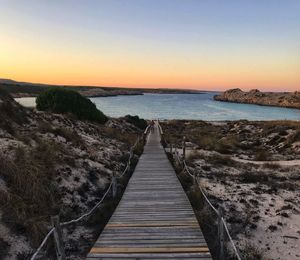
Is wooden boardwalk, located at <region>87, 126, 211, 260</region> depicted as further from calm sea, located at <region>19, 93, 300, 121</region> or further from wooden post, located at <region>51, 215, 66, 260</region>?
calm sea, located at <region>19, 93, 300, 121</region>

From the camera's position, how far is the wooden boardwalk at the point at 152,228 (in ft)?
23.0

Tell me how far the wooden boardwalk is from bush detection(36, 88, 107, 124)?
650 inches

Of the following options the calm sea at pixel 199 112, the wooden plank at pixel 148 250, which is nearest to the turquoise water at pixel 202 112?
the calm sea at pixel 199 112

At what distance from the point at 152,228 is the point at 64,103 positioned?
2200 centimetres

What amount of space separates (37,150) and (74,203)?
2597 millimetres

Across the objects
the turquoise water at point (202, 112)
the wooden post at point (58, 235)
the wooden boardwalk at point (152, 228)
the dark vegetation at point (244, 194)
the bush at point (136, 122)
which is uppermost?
the wooden post at point (58, 235)

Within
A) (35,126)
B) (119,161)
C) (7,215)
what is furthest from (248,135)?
(7,215)

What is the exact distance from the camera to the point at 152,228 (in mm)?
8359

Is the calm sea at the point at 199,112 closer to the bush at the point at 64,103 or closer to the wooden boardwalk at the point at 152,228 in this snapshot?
the bush at the point at 64,103

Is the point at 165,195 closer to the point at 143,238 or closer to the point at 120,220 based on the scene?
the point at 120,220

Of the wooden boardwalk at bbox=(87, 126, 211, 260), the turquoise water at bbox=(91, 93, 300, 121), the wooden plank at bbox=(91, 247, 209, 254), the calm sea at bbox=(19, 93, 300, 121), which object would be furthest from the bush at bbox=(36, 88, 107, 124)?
the turquoise water at bbox=(91, 93, 300, 121)

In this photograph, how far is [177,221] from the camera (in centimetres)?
889

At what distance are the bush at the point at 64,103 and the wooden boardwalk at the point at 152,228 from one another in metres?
16.5

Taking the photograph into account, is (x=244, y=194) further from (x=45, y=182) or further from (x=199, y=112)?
(x=199, y=112)
